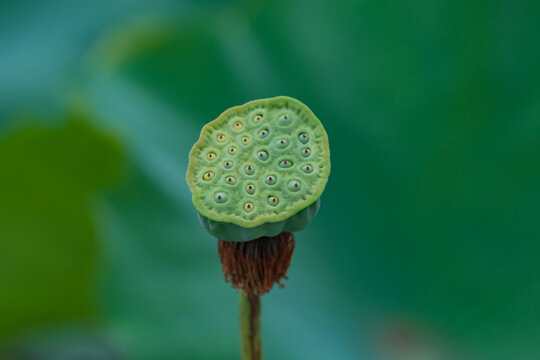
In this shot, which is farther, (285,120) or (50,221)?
(50,221)

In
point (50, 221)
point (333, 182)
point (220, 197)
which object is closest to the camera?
point (220, 197)

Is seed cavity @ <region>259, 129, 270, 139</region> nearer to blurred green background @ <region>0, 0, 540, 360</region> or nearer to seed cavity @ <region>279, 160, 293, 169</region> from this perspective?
seed cavity @ <region>279, 160, 293, 169</region>

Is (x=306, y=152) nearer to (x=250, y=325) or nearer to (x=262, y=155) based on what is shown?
(x=262, y=155)

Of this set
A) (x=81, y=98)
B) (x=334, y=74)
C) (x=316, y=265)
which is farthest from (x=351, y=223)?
(x=81, y=98)

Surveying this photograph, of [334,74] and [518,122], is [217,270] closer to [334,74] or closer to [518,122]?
[334,74]

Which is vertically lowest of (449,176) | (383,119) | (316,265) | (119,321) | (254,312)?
(254,312)

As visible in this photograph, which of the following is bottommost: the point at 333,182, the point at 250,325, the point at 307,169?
the point at 250,325

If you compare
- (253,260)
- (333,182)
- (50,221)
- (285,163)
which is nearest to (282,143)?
(285,163)
